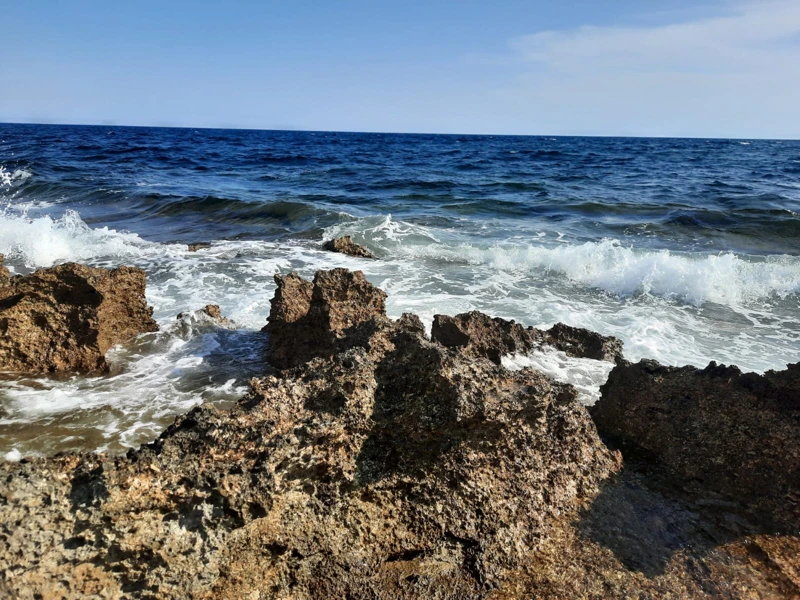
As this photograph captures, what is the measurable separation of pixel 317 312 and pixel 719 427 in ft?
9.17

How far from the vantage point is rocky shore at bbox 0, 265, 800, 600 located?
5.81 ft

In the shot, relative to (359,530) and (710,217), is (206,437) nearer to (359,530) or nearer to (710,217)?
(359,530)

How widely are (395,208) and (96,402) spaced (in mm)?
12727

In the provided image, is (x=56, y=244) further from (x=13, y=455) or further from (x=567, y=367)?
(x=567, y=367)

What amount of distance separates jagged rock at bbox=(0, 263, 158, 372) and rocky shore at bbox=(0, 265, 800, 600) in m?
2.80

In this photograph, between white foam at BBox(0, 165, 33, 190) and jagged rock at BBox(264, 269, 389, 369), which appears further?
white foam at BBox(0, 165, 33, 190)

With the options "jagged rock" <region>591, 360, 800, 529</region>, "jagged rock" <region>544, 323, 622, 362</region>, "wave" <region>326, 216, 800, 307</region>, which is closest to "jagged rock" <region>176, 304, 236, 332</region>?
"jagged rock" <region>544, 323, 622, 362</region>

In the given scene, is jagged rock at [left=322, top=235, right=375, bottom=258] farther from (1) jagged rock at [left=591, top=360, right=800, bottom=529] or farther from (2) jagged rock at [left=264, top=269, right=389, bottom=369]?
(1) jagged rock at [left=591, top=360, right=800, bottom=529]

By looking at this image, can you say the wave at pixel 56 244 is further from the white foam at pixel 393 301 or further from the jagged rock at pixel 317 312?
the jagged rock at pixel 317 312

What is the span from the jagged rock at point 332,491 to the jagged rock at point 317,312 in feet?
5.25

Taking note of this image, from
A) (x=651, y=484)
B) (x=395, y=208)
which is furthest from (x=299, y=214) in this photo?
(x=651, y=484)

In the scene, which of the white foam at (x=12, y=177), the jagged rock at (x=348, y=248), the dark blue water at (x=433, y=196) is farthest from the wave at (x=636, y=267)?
the white foam at (x=12, y=177)

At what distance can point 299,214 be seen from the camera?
47.2ft

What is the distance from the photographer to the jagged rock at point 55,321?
4.32m
